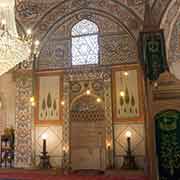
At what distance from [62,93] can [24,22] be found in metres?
2.47

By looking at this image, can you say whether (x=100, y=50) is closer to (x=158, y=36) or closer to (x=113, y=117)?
(x=113, y=117)

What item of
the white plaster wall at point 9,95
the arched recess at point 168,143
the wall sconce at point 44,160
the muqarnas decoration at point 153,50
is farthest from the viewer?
the white plaster wall at point 9,95

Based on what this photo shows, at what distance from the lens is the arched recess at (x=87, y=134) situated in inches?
320

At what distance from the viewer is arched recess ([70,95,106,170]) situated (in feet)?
26.6

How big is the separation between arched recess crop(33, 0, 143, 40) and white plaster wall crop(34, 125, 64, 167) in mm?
2820

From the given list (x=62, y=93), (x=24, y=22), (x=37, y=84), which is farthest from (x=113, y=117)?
(x=24, y=22)

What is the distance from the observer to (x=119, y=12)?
8273mm

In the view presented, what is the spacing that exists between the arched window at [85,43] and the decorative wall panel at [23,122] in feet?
5.27

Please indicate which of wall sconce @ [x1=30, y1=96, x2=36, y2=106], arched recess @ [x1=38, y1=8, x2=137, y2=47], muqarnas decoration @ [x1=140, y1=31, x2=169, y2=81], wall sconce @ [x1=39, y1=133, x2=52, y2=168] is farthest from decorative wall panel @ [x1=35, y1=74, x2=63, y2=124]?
muqarnas decoration @ [x1=140, y1=31, x2=169, y2=81]

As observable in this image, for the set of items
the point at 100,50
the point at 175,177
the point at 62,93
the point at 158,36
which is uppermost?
the point at 100,50

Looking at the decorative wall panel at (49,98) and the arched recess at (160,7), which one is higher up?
the arched recess at (160,7)

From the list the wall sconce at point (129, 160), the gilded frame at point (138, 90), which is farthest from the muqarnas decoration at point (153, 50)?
the wall sconce at point (129, 160)

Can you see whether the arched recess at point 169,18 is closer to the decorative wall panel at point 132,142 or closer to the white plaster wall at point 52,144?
the decorative wall panel at point 132,142

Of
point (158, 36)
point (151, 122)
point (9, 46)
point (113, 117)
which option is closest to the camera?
point (9, 46)
